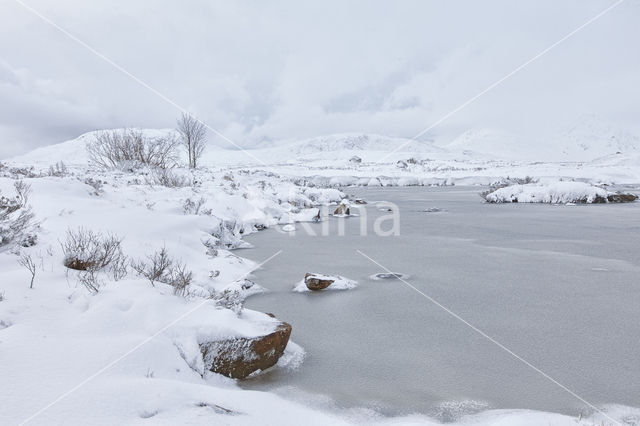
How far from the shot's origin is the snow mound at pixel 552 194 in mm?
19609

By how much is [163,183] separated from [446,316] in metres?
13.3

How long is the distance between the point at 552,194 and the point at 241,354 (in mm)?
21586

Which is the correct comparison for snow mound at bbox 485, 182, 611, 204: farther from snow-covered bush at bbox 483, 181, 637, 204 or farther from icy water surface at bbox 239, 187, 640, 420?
icy water surface at bbox 239, 187, 640, 420

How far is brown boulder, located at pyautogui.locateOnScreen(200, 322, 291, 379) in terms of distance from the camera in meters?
3.23

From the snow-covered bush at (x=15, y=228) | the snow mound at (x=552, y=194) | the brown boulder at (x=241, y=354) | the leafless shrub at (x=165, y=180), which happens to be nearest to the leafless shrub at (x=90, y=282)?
the brown boulder at (x=241, y=354)

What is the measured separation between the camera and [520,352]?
3.69 metres

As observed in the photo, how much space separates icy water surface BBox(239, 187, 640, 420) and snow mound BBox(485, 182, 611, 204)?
11794 mm

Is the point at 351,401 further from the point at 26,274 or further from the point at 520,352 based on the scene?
the point at 26,274

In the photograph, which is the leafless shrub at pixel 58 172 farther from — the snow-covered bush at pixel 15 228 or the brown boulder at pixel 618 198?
the brown boulder at pixel 618 198

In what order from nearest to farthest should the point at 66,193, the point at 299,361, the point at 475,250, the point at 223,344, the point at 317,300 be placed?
the point at 223,344
the point at 299,361
the point at 317,300
the point at 66,193
the point at 475,250

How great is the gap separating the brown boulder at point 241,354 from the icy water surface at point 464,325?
0.13 meters

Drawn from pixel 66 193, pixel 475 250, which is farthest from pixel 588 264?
pixel 66 193
